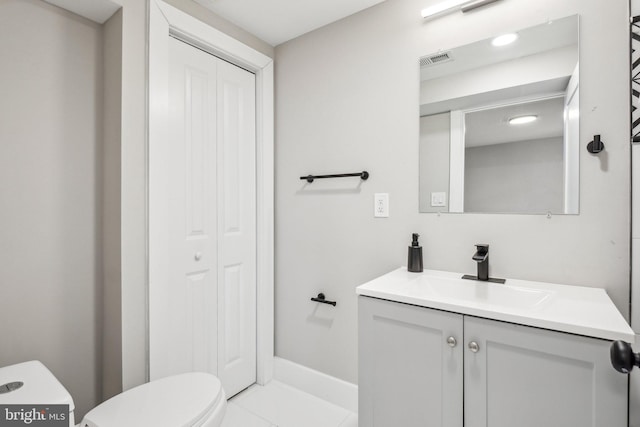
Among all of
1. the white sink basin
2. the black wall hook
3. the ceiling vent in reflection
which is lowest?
the white sink basin

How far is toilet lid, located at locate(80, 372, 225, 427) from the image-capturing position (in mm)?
1121

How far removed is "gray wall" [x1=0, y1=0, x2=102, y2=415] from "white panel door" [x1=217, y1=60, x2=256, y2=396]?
0.60 meters

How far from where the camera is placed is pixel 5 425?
921mm

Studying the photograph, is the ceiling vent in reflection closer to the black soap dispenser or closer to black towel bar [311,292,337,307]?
the black soap dispenser

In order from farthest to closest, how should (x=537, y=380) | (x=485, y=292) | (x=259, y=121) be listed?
(x=259, y=121) → (x=485, y=292) → (x=537, y=380)

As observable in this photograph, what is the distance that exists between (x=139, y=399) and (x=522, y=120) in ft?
6.23

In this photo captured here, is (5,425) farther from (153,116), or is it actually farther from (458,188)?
(458,188)

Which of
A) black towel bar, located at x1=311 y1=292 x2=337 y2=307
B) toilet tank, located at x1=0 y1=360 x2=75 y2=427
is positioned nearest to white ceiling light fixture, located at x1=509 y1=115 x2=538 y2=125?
black towel bar, located at x1=311 y1=292 x2=337 y2=307

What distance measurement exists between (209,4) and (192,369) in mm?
1958

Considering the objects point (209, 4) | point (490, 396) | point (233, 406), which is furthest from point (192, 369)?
point (209, 4)

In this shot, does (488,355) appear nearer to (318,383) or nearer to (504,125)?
(504,125)

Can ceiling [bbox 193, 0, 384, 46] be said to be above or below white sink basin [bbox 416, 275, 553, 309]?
above

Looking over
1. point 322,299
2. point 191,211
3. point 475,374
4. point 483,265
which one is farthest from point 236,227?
point 475,374

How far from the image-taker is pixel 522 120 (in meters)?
1.41
